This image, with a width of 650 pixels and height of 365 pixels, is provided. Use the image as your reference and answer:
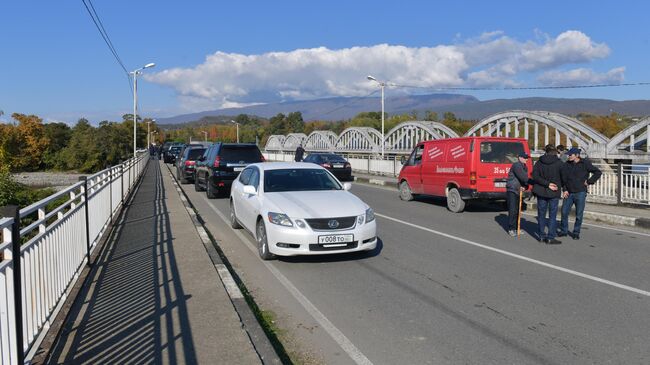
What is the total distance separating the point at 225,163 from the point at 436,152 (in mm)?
6806

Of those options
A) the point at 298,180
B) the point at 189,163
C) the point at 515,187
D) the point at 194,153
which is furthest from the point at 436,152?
the point at 194,153

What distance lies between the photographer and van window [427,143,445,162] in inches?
589

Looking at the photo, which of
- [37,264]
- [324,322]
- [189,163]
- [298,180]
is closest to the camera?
[37,264]

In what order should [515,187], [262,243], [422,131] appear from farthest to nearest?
1. [422,131]
2. [515,187]
3. [262,243]

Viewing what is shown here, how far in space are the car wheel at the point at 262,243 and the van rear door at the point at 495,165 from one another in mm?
7000

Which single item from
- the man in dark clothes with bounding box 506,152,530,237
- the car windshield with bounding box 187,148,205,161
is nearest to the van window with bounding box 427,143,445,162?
the man in dark clothes with bounding box 506,152,530,237

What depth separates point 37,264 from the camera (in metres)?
4.49

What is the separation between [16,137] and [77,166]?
49.6 feet

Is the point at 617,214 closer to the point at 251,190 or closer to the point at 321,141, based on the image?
the point at 251,190

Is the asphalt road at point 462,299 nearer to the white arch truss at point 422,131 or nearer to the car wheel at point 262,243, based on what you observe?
the car wheel at point 262,243

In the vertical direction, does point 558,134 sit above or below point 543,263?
above

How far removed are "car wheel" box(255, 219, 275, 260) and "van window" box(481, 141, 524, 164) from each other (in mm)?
7249

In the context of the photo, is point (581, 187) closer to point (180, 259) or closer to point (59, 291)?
point (180, 259)

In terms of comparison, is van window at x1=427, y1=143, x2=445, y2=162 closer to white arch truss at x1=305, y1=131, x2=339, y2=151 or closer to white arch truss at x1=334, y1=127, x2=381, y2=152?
white arch truss at x1=334, y1=127, x2=381, y2=152
